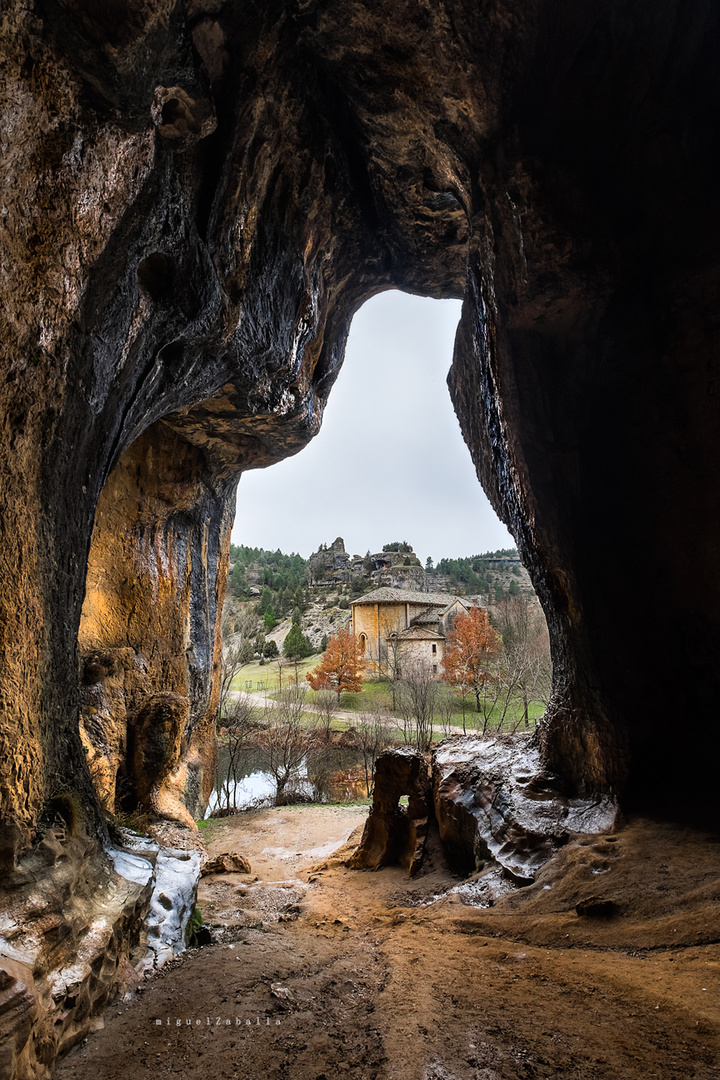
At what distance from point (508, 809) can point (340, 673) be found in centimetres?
2376

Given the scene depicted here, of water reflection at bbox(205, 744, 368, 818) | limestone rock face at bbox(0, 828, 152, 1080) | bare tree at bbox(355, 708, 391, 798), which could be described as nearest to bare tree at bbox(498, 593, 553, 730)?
bare tree at bbox(355, 708, 391, 798)

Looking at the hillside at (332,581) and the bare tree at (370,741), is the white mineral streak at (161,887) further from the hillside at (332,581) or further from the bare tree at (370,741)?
the hillside at (332,581)

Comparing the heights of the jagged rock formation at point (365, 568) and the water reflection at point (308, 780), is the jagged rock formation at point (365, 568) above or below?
above

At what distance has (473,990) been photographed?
3223 mm

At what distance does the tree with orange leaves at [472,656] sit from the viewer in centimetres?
2512

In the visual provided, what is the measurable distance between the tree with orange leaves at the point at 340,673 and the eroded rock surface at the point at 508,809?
21077mm

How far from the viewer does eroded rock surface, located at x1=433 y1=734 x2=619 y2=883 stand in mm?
5648

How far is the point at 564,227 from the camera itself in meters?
5.84

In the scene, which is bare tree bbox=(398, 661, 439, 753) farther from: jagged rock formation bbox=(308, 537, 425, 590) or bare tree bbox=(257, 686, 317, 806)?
jagged rock formation bbox=(308, 537, 425, 590)

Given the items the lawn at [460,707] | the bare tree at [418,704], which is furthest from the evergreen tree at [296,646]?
the bare tree at [418,704]

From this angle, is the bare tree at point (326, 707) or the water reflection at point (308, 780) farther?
the bare tree at point (326, 707)

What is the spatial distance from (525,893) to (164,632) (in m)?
7.65

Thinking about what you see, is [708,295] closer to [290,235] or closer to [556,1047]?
[290,235]

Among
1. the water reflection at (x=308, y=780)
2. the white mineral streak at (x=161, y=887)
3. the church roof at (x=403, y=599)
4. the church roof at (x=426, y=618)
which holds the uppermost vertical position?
the church roof at (x=403, y=599)
